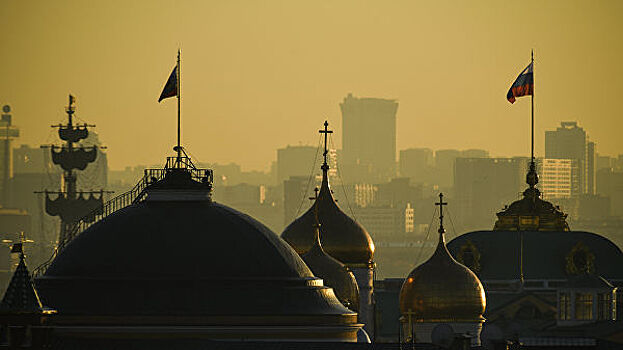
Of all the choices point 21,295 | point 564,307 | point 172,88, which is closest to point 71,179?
point 564,307

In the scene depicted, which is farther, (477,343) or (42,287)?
(477,343)

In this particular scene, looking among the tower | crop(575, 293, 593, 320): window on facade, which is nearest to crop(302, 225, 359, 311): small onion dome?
crop(575, 293, 593, 320): window on facade

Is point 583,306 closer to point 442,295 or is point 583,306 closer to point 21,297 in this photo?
point 442,295

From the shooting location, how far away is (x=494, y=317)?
121125 millimetres

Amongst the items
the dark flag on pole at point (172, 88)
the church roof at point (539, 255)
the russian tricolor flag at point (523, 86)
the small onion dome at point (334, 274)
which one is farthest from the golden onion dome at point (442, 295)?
the russian tricolor flag at point (523, 86)

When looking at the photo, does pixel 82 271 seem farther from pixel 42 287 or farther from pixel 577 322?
pixel 577 322

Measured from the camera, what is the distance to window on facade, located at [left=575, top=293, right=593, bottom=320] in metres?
117

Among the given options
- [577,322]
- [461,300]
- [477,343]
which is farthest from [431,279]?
[577,322]

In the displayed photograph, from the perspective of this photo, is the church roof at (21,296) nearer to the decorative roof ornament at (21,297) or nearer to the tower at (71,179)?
the decorative roof ornament at (21,297)

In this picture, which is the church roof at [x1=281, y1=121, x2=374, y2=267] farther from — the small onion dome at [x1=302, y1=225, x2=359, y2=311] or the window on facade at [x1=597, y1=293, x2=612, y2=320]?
the window on facade at [x1=597, y1=293, x2=612, y2=320]

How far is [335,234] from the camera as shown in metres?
110

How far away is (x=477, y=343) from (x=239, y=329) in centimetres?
1466

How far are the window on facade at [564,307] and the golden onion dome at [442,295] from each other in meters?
15.2

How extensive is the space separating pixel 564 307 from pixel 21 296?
45412 mm
